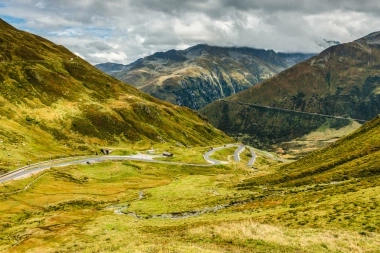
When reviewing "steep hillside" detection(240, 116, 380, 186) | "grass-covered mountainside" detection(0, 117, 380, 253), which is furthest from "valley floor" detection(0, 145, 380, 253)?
"steep hillside" detection(240, 116, 380, 186)

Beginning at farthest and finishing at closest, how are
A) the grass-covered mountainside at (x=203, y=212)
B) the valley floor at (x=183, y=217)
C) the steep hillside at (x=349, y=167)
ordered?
the steep hillside at (x=349, y=167) → the grass-covered mountainside at (x=203, y=212) → the valley floor at (x=183, y=217)

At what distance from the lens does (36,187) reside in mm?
120875

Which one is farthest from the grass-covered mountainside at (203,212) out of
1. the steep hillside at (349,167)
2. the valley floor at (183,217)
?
the steep hillside at (349,167)

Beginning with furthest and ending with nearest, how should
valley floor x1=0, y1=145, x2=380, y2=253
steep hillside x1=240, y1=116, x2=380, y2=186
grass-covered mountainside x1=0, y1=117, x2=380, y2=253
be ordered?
steep hillside x1=240, y1=116, x2=380, y2=186 → grass-covered mountainside x1=0, y1=117, x2=380, y2=253 → valley floor x1=0, y1=145, x2=380, y2=253

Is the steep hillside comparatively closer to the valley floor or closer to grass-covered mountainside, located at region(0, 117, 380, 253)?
grass-covered mountainside, located at region(0, 117, 380, 253)

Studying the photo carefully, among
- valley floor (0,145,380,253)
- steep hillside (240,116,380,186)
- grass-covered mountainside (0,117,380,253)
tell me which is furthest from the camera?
steep hillside (240,116,380,186)

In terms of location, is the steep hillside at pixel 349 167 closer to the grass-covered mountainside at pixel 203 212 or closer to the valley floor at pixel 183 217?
the grass-covered mountainside at pixel 203 212

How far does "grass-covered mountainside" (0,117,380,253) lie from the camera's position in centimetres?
4169

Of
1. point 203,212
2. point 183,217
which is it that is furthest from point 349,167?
point 183,217

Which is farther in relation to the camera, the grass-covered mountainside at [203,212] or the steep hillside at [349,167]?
the steep hillside at [349,167]

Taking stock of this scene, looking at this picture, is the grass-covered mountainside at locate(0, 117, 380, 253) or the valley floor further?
the grass-covered mountainside at locate(0, 117, 380, 253)

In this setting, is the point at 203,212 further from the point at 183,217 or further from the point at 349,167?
the point at 349,167

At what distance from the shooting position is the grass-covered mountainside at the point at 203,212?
1641 inches

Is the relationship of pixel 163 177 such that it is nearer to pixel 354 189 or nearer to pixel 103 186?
pixel 103 186
